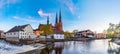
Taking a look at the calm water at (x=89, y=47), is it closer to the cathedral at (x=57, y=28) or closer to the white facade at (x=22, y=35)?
the cathedral at (x=57, y=28)

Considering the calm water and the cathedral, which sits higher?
the cathedral

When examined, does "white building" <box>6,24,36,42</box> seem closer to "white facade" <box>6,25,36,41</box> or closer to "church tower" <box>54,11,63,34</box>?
"white facade" <box>6,25,36,41</box>

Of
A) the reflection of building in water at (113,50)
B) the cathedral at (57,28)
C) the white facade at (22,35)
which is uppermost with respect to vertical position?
the cathedral at (57,28)

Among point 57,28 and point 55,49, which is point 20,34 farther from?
point 55,49

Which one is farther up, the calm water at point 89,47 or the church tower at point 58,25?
the church tower at point 58,25

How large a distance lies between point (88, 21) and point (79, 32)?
7.7 inches

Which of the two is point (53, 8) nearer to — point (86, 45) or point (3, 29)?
point (3, 29)

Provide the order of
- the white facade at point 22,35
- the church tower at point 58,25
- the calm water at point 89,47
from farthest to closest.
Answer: the calm water at point 89,47
the white facade at point 22,35
the church tower at point 58,25

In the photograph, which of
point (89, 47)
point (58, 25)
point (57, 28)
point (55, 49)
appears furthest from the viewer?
point (55, 49)

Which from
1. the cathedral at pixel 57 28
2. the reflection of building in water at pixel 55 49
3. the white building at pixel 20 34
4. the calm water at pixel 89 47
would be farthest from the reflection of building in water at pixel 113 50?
the white building at pixel 20 34

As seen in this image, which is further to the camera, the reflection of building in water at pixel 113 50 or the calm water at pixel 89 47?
the reflection of building in water at pixel 113 50

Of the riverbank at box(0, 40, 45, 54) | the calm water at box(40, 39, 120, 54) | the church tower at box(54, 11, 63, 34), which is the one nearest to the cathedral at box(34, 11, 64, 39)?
the church tower at box(54, 11, 63, 34)

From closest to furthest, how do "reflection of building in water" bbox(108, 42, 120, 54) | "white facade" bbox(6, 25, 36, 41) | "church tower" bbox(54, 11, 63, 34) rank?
"church tower" bbox(54, 11, 63, 34) → "white facade" bbox(6, 25, 36, 41) → "reflection of building in water" bbox(108, 42, 120, 54)

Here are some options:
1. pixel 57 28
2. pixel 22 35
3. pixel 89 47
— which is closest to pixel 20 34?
pixel 22 35
